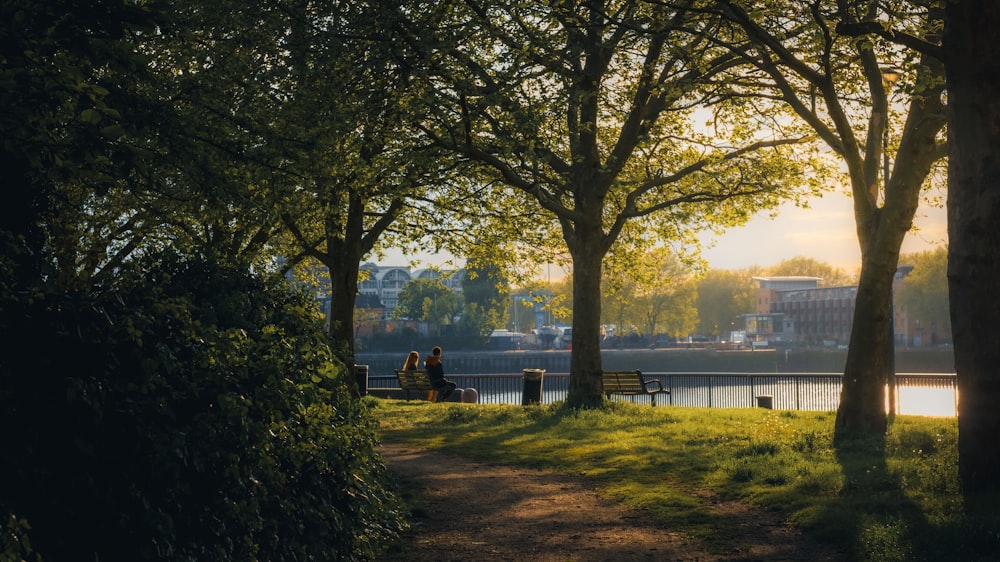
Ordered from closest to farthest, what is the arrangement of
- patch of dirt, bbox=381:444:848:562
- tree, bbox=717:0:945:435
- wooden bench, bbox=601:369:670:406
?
patch of dirt, bbox=381:444:848:562 < tree, bbox=717:0:945:435 < wooden bench, bbox=601:369:670:406

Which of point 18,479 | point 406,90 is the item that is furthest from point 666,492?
point 406,90

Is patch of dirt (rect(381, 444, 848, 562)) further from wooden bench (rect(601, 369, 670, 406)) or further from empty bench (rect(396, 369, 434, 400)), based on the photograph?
empty bench (rect(396, 369, 434, 400))

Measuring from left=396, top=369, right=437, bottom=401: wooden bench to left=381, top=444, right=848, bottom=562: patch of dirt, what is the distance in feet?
43.5

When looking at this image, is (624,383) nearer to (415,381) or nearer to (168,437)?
(415,381)

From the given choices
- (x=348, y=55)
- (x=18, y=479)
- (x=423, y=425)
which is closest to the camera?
(x=18, y=479)

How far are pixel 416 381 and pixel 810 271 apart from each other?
15070cm

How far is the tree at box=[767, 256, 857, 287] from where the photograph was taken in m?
164

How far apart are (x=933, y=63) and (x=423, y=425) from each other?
9929 millimetres

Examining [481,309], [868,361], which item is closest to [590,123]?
[868,361]

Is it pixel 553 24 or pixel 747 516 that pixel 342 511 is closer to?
pixel 747 516

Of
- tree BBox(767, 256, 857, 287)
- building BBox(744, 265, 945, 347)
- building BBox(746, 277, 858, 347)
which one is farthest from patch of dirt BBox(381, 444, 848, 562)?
tree BBox(767, 256, 857, 287)

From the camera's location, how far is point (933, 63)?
38.9 ft

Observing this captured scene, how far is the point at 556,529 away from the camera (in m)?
8.59

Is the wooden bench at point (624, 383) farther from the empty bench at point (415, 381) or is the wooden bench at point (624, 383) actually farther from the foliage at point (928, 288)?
the foliage at point (928, 288)
